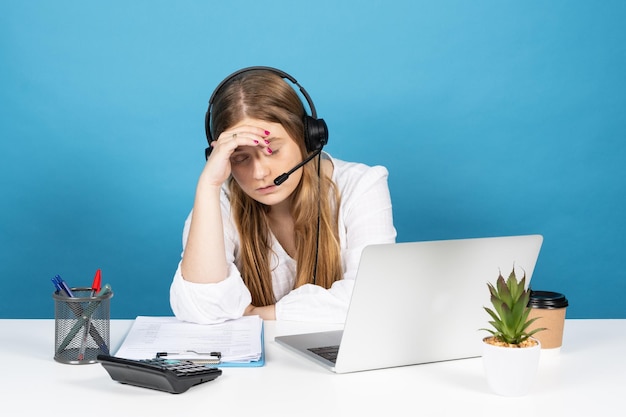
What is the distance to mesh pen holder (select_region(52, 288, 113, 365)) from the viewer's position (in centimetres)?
146

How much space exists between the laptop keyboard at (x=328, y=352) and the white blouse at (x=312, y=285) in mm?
280

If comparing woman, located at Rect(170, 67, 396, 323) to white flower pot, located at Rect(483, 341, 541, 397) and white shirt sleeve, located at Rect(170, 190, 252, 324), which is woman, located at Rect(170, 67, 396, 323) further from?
white flower pot, located at Rect(483, 341, 541, 397)

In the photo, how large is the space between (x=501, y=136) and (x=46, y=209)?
6.55 ft

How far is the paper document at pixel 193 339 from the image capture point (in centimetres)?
147

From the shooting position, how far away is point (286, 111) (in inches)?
83.7

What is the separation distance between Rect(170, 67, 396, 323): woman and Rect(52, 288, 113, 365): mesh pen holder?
13.5 inches

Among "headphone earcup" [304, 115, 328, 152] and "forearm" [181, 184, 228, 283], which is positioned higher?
"headphone earcup" [304, 115, 328, 152]

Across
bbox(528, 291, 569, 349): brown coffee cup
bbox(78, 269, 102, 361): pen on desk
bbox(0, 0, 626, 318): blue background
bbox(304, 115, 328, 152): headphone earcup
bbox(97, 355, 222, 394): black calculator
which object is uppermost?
bbox(0, 0, 626, 318): blue background

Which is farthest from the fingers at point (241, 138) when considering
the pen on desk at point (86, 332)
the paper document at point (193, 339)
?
the pen on desk at point (86, 332)

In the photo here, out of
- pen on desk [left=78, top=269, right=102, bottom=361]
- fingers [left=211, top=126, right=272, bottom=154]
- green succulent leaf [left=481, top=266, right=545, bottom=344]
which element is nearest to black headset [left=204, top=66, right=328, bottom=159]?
fingers [left=211, top=126, right=272, bottom=154]

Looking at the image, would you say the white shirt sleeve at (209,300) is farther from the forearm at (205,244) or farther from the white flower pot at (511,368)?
the white flower pot at (511,368)

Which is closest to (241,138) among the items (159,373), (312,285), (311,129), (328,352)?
(311,129)

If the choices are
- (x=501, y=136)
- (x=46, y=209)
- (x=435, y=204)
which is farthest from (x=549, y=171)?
(x=46, y=209)

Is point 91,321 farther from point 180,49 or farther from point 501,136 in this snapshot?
point 501,136
